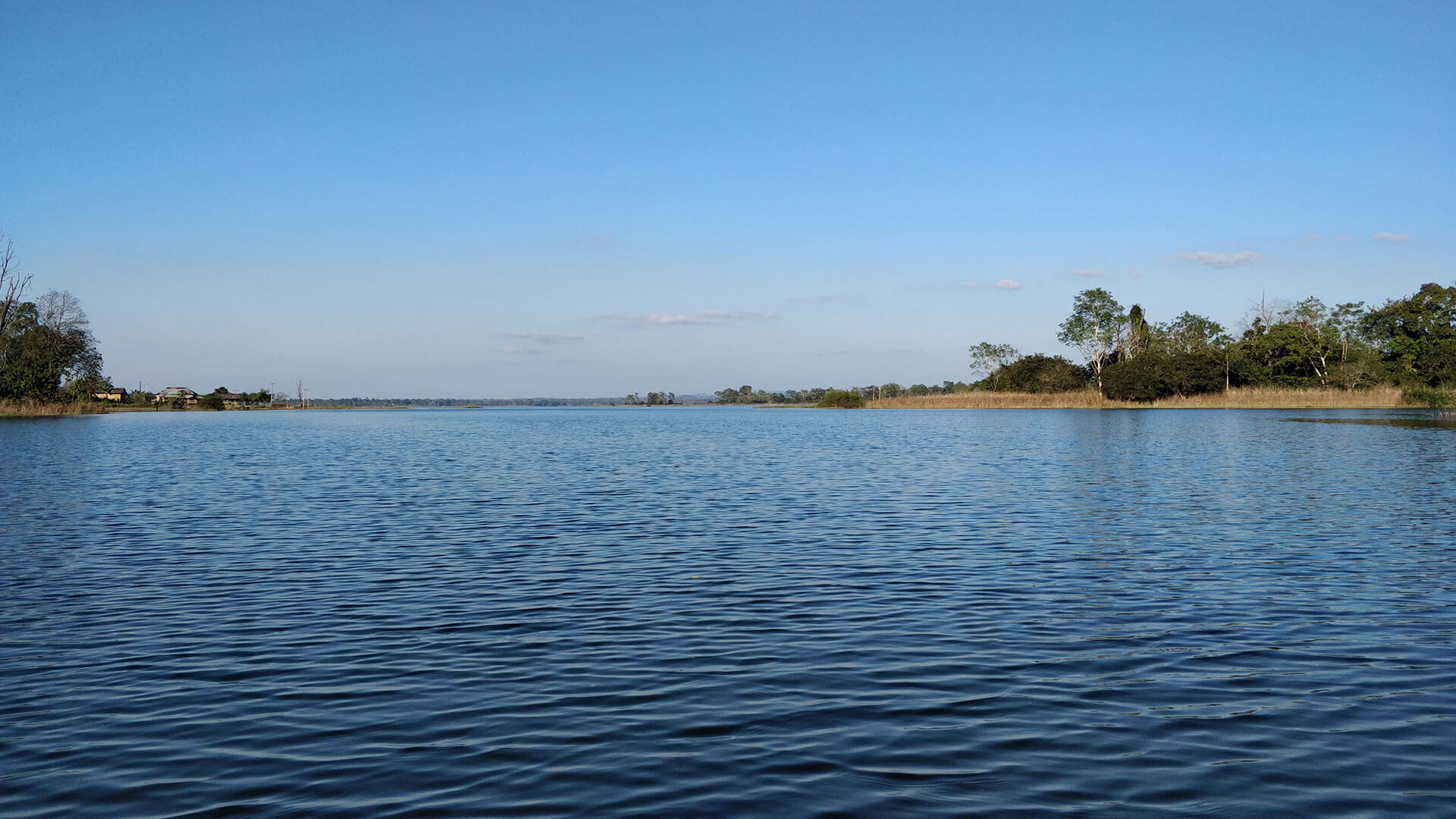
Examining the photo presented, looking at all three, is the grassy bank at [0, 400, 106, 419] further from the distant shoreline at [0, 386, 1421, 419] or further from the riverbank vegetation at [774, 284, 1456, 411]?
the riverbank vegetation at [774, 284, 1456, 411]

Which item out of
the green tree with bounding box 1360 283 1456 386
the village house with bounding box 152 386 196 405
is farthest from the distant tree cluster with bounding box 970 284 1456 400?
the village house with bounding box 152 386 196 405

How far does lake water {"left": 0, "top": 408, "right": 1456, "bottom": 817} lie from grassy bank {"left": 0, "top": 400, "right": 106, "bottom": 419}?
3165 inches

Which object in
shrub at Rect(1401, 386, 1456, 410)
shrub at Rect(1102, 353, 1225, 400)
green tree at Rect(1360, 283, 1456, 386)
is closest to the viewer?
shrub at Rect(1401, 386, 1456, 410)

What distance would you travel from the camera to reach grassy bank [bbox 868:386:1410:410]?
285ft

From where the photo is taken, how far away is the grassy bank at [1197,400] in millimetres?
86750

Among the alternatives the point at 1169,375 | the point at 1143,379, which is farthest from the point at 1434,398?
the point at 1143,379

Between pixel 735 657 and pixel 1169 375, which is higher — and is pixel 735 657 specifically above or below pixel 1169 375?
below

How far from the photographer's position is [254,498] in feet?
78.9

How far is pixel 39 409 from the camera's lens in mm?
89938

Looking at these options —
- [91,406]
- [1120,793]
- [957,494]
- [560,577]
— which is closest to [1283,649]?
[1120,793]

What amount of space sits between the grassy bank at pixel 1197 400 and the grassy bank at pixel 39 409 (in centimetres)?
9761

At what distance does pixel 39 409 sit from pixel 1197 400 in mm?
117219

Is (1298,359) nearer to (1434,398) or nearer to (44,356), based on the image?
(1434,398)

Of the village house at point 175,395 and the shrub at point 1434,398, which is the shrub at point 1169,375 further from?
the village house at point 175,395
